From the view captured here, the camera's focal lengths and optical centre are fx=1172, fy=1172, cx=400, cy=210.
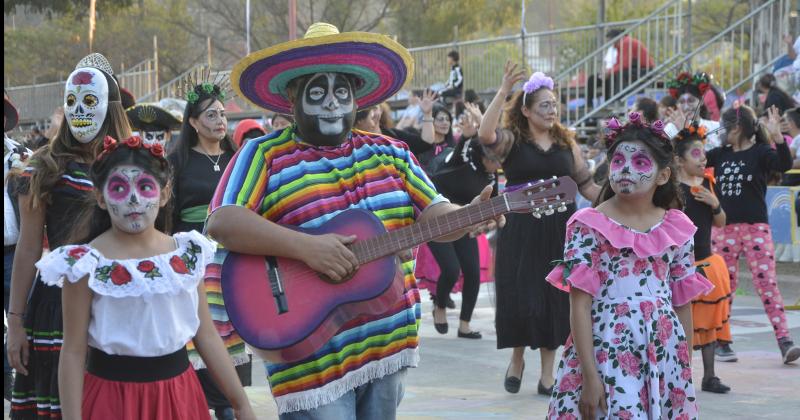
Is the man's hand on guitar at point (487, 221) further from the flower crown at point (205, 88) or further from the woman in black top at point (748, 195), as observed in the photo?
the woman in black top at point (748, 195)

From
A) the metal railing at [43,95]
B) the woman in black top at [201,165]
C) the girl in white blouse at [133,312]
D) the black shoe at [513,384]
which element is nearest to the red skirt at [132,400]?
the girl in white blouse at [133,312]

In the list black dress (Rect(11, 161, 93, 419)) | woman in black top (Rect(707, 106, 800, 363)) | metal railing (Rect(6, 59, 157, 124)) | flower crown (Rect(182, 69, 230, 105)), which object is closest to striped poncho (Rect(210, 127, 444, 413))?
black dress (Rect(11, 161, 93, 419))

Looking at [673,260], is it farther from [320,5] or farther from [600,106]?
[320,5]

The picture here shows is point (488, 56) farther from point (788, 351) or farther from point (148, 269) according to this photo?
point (148, 269)

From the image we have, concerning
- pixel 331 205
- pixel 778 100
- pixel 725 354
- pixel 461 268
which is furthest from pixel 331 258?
pixel 778 100

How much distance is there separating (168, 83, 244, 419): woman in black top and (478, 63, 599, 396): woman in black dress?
1661 mm

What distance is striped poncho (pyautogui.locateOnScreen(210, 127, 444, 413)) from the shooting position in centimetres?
402

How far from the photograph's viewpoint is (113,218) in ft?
13.1

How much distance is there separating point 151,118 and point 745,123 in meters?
4.45

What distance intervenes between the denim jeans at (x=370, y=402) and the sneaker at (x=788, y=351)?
5.09 meters

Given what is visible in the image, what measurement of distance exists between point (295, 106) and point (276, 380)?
0.99m

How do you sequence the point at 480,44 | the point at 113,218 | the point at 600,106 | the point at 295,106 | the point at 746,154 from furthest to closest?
1. the point at 480,44
2. the point at 600,106
3. the point at 746,154
4. the point at 295,106
5. the point at 113,218

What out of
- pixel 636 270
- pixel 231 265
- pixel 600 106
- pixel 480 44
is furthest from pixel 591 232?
pixel 480 44

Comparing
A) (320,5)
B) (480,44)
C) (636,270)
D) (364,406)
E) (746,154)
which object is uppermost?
(320,5)
